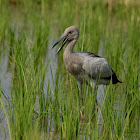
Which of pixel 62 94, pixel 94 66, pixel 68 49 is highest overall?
pixel 68 49

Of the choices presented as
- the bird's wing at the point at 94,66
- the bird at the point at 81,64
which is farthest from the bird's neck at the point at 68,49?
the bird's wing at the point at 94,66

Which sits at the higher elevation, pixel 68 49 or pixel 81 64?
pixel 68 49

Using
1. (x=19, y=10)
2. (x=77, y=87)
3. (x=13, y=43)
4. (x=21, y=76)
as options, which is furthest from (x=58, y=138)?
(x=19, y=10)

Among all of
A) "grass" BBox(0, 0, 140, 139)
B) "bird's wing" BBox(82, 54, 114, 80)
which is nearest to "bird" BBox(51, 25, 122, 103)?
"bird's wing" BBox(82, 54, 114, 80)

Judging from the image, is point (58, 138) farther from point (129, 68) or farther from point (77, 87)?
point (129, 68)

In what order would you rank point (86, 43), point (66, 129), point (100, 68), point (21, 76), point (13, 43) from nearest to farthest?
point (66, 129), point (21, 76), point (100, 68), point (86, 43), point (13, 43)

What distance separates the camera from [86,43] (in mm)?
5902

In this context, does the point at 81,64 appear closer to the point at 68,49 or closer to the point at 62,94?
the point at 68,49

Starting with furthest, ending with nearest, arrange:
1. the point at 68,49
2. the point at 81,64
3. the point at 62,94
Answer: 1. the point at 68,49
2. the point at 81,64
3. the point at 62,94

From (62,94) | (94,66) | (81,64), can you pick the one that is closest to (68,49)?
(81,64)

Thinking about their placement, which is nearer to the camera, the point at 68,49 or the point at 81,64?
the point at 81,64

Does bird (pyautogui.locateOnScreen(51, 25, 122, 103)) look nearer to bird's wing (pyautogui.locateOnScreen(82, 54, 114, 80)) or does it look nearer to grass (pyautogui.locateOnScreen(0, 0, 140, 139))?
bird's wing (pyautogui.locateOnScreen(82, 54, 114, 80))

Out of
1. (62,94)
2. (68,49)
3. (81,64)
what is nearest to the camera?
(62,94)

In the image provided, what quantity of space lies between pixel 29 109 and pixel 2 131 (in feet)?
A: 1.21
